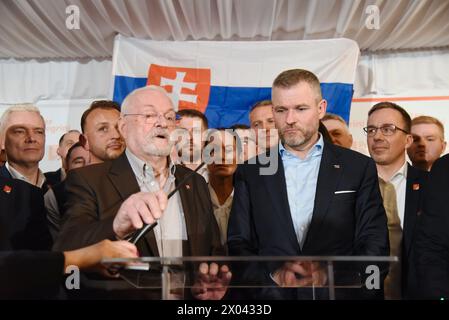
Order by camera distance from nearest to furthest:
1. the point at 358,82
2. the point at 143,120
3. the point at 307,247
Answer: the point at 307,247, the point at 143,120, the point at 358,82

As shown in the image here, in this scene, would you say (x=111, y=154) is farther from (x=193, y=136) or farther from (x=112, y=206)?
(x=112, y=206)

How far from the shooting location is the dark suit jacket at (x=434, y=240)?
2.02m

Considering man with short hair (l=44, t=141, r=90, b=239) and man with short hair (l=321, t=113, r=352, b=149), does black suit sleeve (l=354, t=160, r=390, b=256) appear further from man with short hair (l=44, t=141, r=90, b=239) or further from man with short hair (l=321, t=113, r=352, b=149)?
man with short hair (l=44, t=141, r=90, b=239)

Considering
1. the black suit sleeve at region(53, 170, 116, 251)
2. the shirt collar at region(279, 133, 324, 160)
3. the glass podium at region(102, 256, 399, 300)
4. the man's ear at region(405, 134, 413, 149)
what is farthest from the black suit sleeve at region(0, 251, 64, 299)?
the man's ear at region(405, 134, 413, 149)

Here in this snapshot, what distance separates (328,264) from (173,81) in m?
2.50

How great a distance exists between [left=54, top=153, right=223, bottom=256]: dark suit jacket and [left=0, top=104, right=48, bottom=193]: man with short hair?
3.03 feet

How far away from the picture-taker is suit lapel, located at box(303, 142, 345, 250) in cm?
232

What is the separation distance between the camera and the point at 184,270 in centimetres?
152

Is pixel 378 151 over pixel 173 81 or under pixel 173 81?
under

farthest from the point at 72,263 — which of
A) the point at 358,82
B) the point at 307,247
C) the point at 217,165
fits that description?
the point at 358,82

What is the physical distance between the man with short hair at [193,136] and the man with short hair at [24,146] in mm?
838

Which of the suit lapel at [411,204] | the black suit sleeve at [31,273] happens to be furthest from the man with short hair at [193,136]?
the black suit sleeve at [31,273]

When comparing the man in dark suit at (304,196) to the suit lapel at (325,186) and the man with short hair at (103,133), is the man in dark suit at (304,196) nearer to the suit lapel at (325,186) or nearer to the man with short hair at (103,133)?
the suit lapel at (325,186)

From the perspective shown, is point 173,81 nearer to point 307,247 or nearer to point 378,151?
point 378,151
